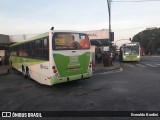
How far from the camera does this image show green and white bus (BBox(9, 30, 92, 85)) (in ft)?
35.7

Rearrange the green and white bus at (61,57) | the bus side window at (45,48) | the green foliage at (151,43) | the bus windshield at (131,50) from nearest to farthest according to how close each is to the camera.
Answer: the green and white bus at (61,57)
the bus side window at (45,48)
the bus windshield at (131,50)
the green foliage at (151,43)

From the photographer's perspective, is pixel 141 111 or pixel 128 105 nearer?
pixel 141 111

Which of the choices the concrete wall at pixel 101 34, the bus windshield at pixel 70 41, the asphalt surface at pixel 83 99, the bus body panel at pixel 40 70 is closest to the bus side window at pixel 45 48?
the bus body panel at pixel 40 70

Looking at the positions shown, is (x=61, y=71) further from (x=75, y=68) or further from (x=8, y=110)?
(x=8, y=110)

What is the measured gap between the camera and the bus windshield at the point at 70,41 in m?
11.0

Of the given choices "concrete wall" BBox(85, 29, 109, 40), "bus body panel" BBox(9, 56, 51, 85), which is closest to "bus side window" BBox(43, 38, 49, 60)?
"bus body panel" BBox(9, 56, 51, 85)

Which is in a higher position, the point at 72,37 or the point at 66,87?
the point at 72,37

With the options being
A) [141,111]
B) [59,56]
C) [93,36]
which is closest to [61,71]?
[59,56]

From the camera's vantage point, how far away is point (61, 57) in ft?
36.4

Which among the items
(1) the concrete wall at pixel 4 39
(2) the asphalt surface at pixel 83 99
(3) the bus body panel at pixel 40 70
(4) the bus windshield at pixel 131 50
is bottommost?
(2) the asphalt surface at pixel 83 99

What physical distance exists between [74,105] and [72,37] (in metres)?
4.26

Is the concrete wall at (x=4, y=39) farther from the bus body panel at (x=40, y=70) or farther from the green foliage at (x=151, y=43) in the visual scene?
the green foliage at (x=151, y=43)

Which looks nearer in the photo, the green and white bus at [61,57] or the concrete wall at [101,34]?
the green and white bus at [61,57]

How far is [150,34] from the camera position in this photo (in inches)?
4569
